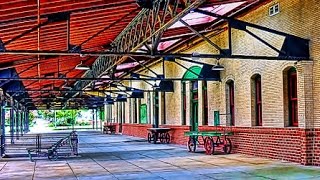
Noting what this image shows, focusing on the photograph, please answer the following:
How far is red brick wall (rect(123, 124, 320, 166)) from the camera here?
1326 centimetres

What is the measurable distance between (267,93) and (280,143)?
1849 millimetres

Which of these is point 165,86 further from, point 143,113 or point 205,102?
point 143,113

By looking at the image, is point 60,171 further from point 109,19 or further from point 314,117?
point 314,117

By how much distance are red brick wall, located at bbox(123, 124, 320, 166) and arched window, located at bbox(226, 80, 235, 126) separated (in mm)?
455

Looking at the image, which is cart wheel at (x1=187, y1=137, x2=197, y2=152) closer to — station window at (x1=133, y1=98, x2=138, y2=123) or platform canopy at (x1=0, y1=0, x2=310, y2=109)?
platform canopy at (x1=0, y1=0, x2=310, y2=109)

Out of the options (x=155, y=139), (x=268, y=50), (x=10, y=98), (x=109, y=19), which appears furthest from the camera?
(x=10, y=98)

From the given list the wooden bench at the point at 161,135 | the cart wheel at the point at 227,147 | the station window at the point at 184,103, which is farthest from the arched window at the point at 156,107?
the cart wheel at the point at 227,147

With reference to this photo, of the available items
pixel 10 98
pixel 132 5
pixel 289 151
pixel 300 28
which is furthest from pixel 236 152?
pixel 10 98

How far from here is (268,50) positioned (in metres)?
15.3

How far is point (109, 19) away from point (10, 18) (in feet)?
10.0

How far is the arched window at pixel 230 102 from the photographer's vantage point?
18.4m

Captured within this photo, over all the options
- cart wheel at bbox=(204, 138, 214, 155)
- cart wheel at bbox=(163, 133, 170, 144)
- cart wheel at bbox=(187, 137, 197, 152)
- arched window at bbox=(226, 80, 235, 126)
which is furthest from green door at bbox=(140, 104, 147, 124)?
cart wheel at bbox=(204, 138, 214, 155)

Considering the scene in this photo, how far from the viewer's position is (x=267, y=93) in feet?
50.9

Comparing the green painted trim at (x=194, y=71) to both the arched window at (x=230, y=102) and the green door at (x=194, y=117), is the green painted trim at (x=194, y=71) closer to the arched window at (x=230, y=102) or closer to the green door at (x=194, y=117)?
the green door at (x=194, y=117)
